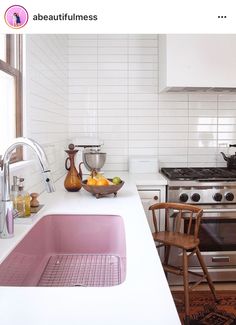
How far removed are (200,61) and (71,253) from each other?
188cm

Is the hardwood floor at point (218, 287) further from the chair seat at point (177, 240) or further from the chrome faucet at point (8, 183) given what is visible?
the chrome faucet at point (8, 183)

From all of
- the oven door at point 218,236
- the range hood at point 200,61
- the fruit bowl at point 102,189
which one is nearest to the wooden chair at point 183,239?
the oven door at point 218,236

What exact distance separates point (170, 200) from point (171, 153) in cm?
73

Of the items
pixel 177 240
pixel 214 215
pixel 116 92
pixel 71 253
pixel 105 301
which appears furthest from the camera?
pixel 116 92

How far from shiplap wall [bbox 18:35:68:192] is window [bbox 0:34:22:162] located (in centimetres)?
4

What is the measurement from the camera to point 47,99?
233 centimetres

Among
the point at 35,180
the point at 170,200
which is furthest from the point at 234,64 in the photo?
the point at 35,180

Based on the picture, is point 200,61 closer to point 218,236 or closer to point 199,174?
point 199,174

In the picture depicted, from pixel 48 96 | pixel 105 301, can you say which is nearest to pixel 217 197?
pixel 48 96

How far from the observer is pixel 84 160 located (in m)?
2.62

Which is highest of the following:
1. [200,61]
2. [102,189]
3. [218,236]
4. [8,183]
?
[200,61]
